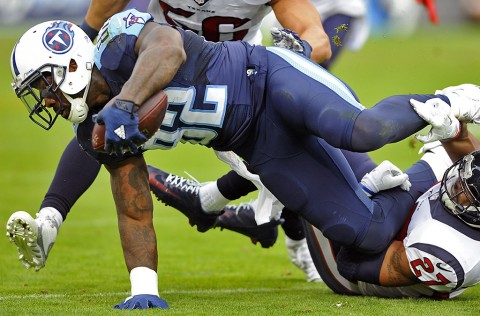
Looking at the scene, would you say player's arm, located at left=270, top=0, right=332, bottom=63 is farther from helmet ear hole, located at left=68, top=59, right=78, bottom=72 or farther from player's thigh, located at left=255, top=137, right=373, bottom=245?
helmet ear hole, located at left=68, top=59, right=78, bottom=72

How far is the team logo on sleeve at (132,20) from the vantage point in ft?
14.1

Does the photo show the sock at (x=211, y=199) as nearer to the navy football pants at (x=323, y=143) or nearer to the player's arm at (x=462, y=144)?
the navy football pants at (x=323, y=143)

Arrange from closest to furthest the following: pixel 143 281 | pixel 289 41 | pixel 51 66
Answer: pixel 51 66 < pixel 143 281 < pixel 289 41

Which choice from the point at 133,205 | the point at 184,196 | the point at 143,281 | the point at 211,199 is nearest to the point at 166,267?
the point at 184,196

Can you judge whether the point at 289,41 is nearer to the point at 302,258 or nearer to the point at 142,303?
the point at 142,303

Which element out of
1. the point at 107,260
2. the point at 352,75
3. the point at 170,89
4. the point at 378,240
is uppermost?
the point at 170,89

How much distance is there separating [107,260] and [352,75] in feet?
48.0

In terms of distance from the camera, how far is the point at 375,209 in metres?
4.81

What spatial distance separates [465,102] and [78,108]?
1.80 metres

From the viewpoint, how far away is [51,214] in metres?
5.20

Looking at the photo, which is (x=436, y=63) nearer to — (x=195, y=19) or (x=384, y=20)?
(x=384, y=20)

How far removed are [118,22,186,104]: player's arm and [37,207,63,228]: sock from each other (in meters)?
1.38

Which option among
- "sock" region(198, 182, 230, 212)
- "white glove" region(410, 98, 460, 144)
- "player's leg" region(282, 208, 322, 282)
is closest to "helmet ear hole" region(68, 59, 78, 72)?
"white glove" region(410, 98, 460, 144)

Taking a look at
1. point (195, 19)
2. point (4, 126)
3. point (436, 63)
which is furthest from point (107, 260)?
point (436, 63)
